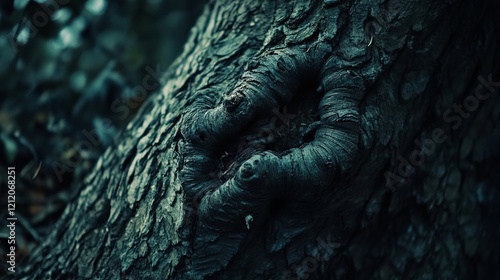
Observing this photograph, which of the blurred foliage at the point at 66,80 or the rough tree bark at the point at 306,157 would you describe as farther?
the blurred foliage at the point at 66,80

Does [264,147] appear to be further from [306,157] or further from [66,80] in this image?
[66,80]

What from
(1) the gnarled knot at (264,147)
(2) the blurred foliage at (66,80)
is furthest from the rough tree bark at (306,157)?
(2) the blurred foliage at (66,80)

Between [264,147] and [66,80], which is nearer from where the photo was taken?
[264,147]

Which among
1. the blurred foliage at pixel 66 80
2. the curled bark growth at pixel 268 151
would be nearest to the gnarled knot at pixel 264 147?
the curled bark growth at pixel 268 151

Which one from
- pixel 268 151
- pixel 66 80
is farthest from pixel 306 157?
pixel 66 80

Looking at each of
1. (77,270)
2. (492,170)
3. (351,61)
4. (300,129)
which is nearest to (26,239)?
(77,270)

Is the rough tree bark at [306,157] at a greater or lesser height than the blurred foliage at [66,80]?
lesser

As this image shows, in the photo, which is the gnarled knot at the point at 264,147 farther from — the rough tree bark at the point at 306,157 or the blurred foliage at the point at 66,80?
the blurred foliage at the point at 66,80
